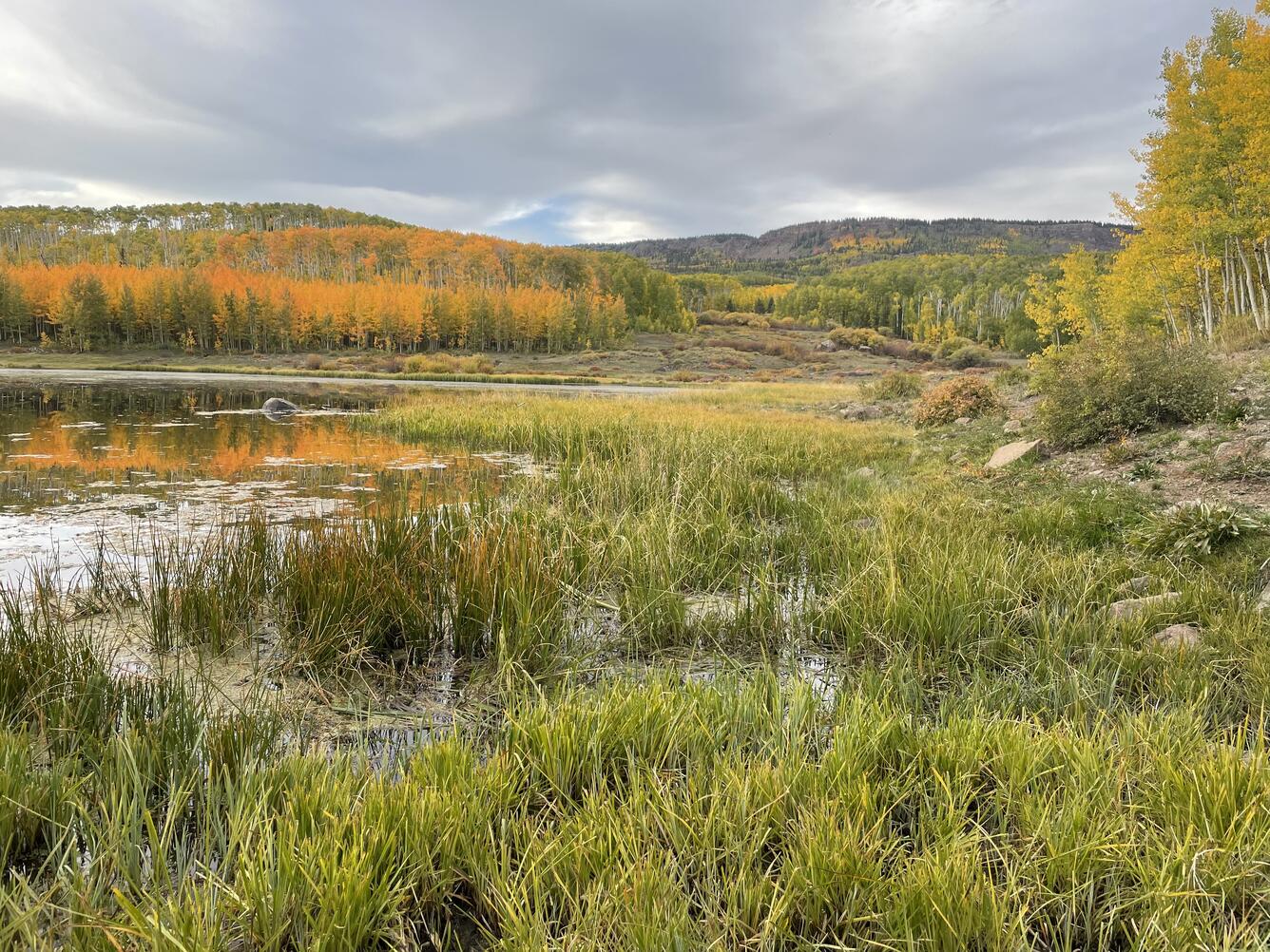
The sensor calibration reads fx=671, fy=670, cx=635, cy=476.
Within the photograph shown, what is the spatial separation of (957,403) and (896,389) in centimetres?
1016

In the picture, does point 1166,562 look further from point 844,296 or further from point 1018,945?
point 844,296

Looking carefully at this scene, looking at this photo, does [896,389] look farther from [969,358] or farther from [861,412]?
[969,358]

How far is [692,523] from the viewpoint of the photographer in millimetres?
6383

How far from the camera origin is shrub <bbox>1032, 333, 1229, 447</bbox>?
9.82m

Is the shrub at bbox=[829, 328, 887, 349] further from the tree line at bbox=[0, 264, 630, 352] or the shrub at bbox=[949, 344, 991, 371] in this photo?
the tree line at bbox=[0, 264, 630, 352]

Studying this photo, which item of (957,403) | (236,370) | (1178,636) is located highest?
(236,370)

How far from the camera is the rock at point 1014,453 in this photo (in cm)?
1004

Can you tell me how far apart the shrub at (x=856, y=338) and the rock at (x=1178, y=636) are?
9697 centimetres

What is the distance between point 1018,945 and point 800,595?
3.63 m

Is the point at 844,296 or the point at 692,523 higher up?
the point at 844,296

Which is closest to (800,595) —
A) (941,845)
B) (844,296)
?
(941,845)

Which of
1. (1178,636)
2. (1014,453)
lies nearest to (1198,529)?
(1178,636)

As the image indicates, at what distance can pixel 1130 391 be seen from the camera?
10125 mm

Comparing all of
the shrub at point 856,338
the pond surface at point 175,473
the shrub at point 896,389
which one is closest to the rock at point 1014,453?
the pond surface at point 175,473
